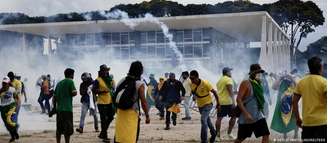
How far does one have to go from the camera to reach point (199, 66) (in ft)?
115

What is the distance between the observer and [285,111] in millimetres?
10047

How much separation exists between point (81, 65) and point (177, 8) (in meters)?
7.65

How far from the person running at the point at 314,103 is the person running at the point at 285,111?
12.7 feet

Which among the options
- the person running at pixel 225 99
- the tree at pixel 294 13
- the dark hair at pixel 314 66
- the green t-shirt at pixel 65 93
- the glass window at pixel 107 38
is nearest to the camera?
the dark hair at pixel 314 66

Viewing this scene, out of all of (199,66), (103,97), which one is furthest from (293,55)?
(103,97)

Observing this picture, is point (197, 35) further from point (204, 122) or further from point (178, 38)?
point (204, 122)

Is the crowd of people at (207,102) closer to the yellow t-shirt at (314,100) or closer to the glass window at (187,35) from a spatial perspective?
the yellow t-shirt at (314,100)

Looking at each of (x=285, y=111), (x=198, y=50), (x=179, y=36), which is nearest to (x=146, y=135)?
(x=285, y=111)

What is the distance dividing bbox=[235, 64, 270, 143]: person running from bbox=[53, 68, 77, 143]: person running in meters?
3.03

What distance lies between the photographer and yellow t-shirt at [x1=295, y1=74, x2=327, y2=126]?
602 cm

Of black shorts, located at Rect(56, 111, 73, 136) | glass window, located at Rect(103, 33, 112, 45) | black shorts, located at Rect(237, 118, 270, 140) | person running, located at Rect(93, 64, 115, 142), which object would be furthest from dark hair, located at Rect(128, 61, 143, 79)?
glass window, located at Rect(103, 33, 112, 45)

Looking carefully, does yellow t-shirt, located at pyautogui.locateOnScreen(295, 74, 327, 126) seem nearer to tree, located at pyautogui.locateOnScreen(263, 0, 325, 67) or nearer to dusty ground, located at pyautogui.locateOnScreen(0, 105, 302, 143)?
dusty ground, located at pyautogui.locateOnScreen(0, 105, 302, 143)

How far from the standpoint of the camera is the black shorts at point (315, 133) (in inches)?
240

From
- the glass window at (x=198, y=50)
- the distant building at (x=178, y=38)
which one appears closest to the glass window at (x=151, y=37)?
the distant building at (x=178, y=38)
